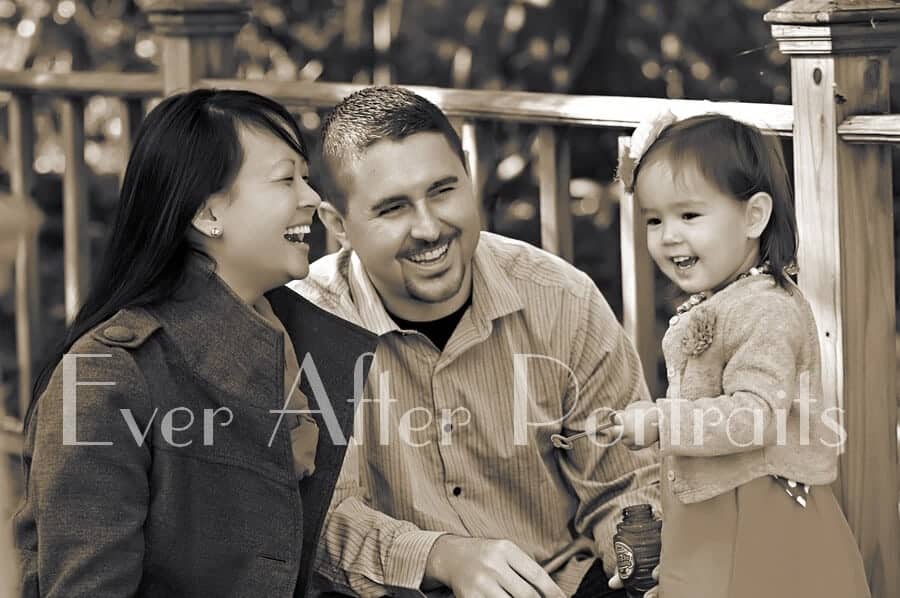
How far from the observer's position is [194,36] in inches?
174

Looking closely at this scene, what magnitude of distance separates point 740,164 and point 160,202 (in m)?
1.02

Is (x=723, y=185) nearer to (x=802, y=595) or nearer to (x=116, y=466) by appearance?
(x=802, y=595)

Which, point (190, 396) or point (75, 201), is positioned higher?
point (75, 201)

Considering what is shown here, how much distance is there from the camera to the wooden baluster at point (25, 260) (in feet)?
16.1

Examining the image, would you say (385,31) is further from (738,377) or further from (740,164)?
(738,377)

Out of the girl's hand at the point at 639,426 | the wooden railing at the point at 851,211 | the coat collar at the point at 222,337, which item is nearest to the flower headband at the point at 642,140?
the wooden railing at the point at 851,211

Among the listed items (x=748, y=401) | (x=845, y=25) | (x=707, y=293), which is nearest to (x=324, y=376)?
(x=707, y=293)

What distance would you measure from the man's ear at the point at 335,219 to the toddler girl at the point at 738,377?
74 centimetres

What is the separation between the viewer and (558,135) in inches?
139

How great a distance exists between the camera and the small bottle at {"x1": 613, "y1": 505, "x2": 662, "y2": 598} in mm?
2832

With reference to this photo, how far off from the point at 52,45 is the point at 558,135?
13.3 ft

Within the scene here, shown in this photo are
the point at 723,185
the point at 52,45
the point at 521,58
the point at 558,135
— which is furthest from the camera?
the point at 52,45

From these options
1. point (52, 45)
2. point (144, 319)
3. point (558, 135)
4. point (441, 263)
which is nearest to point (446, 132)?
point (441, 263)

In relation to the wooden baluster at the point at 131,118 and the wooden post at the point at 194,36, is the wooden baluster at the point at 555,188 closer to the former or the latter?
the wooden post at the point at 194,36
